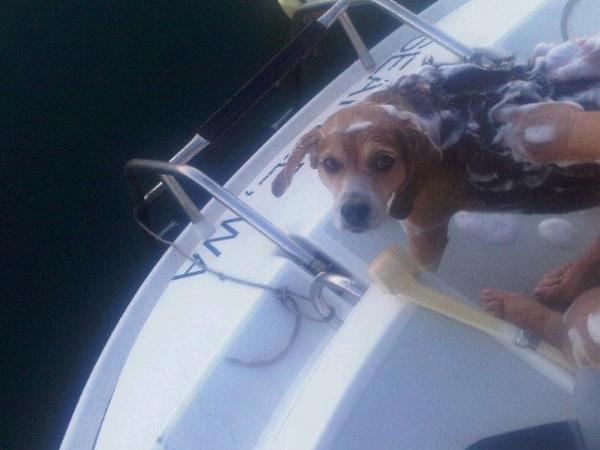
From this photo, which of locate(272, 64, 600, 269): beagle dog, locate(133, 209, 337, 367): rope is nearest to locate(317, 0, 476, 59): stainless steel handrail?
locate(272, 64, 600, 269): beagle dog

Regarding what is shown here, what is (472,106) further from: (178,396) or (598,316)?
(178,396)

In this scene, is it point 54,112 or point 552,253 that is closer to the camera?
point 552,253

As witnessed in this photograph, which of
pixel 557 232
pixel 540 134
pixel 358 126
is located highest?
pixel 358 126

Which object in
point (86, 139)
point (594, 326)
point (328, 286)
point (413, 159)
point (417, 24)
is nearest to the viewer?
point (594, 326)

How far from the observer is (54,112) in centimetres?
193

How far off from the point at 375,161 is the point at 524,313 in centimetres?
23

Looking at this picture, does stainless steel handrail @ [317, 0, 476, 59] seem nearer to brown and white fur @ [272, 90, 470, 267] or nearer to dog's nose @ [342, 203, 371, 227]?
brown and white fur @ [272, 90, 470, 267]

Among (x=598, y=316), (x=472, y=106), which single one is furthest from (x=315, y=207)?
(x=598, y=316)

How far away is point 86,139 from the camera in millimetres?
1944

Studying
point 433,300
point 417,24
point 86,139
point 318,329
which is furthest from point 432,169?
point 86,139

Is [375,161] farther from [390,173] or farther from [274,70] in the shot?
[274,70]

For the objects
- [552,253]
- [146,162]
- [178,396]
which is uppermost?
[146,162]

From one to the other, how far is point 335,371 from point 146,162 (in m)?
0.48

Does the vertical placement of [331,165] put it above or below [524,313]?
above
